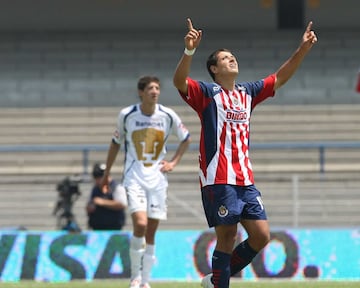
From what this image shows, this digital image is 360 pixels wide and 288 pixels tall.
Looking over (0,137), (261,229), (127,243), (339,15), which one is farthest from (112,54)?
(261,229)

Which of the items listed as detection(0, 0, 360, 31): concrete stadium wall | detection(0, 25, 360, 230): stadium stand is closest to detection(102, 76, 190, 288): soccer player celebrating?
detection(0, 25, 360, 230): stadium stand

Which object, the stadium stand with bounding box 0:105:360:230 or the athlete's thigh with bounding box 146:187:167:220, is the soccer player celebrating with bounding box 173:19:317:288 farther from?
the stadium stand with bounding box 0:105:360:230

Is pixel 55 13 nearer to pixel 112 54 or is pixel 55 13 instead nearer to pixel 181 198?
pixel 112 54

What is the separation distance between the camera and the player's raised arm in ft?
26.8

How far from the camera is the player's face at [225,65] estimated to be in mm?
8656

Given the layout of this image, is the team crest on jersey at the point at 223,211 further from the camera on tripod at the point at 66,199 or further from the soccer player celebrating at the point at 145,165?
the camera on tripod at the point at 66,199

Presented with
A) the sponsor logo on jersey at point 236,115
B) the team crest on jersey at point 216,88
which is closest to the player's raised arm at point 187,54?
the team crest on jersey at point 216,88

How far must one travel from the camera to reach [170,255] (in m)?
14.0

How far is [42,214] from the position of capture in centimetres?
1705

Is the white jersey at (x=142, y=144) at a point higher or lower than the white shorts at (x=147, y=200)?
higher

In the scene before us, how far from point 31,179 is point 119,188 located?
6.98ft

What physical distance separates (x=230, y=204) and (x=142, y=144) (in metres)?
3.10

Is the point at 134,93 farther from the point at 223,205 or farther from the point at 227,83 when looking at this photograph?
the point at 223,205

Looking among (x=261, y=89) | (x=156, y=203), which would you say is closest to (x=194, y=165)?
(x=156, y=203)
